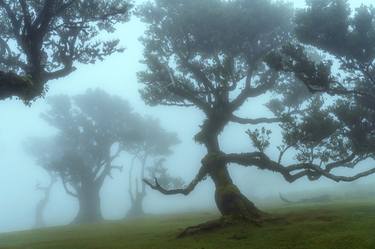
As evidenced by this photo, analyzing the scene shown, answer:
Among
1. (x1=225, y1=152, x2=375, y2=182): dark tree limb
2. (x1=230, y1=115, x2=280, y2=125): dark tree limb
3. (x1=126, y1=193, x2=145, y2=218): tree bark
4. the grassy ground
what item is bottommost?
the grassy ground

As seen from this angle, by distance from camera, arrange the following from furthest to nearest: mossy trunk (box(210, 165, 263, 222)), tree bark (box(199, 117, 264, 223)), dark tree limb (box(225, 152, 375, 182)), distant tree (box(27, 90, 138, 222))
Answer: distant tree (box(27, 90, 138, 222))
dark tree limb (box(225, 152, 375, 182))
tree bark (box(199, 117, 264, 223))
mossy trunk (box(210, 165, 263, 222))

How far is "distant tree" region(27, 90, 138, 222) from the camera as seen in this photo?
60250mm

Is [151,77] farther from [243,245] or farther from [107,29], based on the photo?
[243,245]

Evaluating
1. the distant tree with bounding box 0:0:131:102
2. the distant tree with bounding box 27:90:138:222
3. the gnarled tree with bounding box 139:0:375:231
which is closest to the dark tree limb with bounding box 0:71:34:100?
the distant tree with bounding box 0:0:131:102

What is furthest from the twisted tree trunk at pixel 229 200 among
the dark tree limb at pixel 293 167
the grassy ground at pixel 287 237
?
the grassy ground at pixel 287 237

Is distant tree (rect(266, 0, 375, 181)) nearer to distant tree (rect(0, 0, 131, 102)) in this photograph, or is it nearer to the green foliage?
distant tree (rect(0, 0, 131, 102))

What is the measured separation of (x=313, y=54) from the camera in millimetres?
40375

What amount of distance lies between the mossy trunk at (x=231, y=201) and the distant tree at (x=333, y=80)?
342cm

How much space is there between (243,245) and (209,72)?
47.5 feet

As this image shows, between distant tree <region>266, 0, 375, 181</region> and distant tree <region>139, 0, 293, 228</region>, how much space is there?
16.8 ft

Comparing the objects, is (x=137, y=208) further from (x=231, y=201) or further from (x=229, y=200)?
(x=231, y=201)

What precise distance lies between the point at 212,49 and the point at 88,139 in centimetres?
3890

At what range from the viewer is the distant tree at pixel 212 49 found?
29891 mm

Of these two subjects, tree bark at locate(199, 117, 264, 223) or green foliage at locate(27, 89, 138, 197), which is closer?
tree bark at locate(199, 117, 264, 223)
